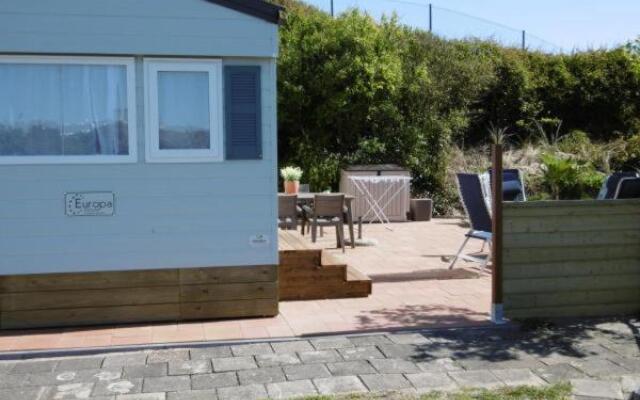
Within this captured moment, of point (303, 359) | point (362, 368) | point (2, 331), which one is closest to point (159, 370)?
point (303, 359)

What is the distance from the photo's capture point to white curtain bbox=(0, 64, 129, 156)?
538cm

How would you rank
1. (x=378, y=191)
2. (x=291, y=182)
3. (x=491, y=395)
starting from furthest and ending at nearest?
1. (x=378, y=191)
2. (x=291, y=182)
3. (x=491, y=395)

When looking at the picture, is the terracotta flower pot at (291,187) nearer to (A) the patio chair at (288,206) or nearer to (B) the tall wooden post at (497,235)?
(A) the patio chair at (288,206)

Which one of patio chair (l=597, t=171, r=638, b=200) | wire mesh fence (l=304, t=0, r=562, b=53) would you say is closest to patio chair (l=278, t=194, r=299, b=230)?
patio chair (l=597, t=171, r=638, b=200)

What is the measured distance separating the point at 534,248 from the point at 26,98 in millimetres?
4259

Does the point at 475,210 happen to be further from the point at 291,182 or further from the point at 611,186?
the point at 291,182

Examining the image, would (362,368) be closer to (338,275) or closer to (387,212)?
(338,275)

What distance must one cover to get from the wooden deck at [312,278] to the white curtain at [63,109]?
5.98 ft

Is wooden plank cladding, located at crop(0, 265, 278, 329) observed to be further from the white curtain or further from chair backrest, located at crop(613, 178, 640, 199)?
chair backrest, located at crop(613, 178, 640, 199)

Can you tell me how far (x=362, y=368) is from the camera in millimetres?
4570

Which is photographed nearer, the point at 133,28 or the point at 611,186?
the point at 133,28

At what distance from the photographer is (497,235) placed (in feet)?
18.5

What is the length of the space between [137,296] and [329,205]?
4.12 metres

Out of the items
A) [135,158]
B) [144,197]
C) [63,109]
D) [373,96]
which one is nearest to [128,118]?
[135,158]
